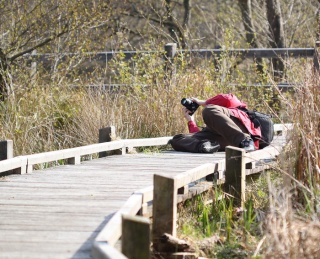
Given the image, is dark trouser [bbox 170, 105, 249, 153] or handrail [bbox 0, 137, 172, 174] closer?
handrail [bbox 0, 137, 172, 174]

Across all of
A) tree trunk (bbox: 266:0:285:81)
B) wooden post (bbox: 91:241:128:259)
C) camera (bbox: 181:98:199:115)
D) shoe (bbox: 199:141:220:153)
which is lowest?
wooden post (bbox: 91:241:128:259)

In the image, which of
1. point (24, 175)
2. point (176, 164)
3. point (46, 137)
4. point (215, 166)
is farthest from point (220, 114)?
point (46, 137)

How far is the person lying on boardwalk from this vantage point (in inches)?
348

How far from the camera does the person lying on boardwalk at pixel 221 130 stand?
29.0 ft

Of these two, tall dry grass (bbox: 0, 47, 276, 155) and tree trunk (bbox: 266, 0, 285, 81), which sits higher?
tree trunk (bbox: 266, 0, 285, 81)

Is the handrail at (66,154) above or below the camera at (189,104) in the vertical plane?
below

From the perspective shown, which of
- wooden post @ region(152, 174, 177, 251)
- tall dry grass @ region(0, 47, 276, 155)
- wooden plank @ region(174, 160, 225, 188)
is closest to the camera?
wooden post @ region(152, 174, 177, 251)

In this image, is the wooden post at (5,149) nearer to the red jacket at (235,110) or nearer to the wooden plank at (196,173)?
the wooden plank at (196,173)

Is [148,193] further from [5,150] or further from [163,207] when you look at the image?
[5,150]

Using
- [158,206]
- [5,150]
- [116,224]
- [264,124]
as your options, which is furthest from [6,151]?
[116,224]

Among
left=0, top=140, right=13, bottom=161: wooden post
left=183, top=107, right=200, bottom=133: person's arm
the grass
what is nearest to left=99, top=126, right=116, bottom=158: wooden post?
the grass

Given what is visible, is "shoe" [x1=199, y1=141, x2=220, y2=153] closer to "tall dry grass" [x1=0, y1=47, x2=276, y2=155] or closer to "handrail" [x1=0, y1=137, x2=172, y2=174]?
"handrail" [x1=0, y1=137, x2=172, y2=174]

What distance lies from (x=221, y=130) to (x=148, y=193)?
2903 mm

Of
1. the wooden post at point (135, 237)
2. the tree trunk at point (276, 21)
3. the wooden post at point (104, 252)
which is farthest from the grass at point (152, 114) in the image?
the tree trunk at point (276, 21)
